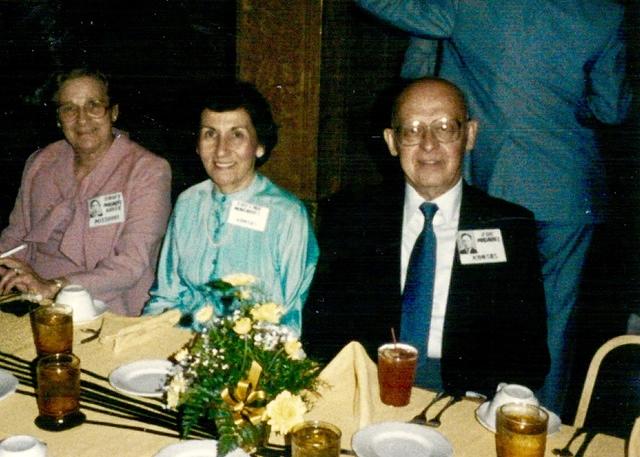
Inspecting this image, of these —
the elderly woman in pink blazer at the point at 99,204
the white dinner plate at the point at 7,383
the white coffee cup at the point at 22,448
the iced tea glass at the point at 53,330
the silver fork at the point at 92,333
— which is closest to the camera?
the white coffee cup at the point at 22,448

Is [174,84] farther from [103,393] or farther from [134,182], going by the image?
[103,393]

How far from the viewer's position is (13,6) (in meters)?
5.29

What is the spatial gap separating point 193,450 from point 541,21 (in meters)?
2.61

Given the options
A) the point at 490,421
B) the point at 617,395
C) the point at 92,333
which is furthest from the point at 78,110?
the point at 617,395

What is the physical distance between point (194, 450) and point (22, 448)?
347mm

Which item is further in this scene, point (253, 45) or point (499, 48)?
point (253, 45)

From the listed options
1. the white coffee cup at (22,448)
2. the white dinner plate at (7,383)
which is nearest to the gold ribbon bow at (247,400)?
the white coffee cup at (22,448)

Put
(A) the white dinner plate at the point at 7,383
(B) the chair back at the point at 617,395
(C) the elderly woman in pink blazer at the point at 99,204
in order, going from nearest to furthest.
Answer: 1. (A) the white dinner plate at the point at 7,383
2. (C) the elderly woman in pink blazer at the point at 99,204
3. (B) the chair back at the point at 617,395

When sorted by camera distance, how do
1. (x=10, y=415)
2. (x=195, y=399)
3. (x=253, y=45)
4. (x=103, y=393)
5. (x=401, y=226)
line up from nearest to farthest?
(x=195, y=399), (x=10, y=415), (x=103, y=393), (x=401, y=226), (x=253, y=45)

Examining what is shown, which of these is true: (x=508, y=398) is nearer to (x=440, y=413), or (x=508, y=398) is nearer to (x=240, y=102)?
(x=440, y=413)

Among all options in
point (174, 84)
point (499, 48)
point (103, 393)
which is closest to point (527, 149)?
point (499, 48)

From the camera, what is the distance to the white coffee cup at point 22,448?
4.32ft

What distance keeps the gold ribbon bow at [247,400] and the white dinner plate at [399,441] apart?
0.90 ft

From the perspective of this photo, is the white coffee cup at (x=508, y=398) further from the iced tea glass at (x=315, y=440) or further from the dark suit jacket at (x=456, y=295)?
the dark suit jacket at (x=456, y=295)
